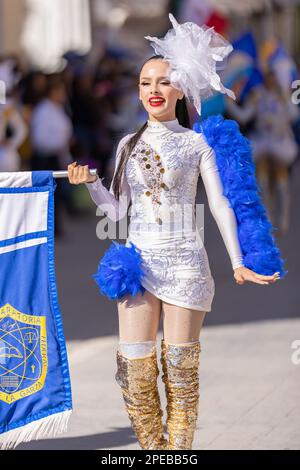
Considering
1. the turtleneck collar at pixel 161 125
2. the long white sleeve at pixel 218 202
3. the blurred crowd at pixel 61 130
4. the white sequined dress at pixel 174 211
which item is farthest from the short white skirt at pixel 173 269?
the blurred crowd at pixel 61 130

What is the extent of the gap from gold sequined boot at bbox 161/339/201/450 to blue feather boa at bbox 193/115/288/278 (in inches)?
17.2

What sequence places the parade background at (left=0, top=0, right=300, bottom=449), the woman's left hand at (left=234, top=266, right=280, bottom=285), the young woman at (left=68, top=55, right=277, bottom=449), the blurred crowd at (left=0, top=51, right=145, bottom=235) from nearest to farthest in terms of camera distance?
the woman's left hand at (left=234, top=266, right=280, bottom=285), the young woman at (left=68, top=55, right=277, bottom=449), the parade background at (left=0, top=0, right=300, bottom=449), the blurred crowd at (left=0, top=51, right=145, bottom=235)

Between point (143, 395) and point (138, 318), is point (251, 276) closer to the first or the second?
point (138, 318)

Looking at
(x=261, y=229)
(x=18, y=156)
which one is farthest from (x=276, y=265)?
(x=18, y=156)

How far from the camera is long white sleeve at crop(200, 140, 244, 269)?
5020mm

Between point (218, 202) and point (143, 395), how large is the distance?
2.70ft

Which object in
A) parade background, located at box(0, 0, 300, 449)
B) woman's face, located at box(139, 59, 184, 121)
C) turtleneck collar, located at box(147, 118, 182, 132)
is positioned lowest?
parade background, located at box(0, 0, 300, 449)

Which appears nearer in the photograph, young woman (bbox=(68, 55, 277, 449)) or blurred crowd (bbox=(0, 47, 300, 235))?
young woman (bbox=(68, 55, 277, 449))

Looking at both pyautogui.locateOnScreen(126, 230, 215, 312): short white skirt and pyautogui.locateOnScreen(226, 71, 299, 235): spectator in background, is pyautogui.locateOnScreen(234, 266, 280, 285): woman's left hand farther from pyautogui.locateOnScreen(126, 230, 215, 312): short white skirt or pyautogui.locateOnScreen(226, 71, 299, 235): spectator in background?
pyautogui.locateOnScreen(226, 71, 299, 235): spectator in background

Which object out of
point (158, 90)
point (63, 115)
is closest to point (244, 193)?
point (158, 90)

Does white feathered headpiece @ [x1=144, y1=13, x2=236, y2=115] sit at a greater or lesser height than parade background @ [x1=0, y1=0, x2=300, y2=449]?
greater

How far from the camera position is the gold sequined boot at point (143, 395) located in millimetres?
5012

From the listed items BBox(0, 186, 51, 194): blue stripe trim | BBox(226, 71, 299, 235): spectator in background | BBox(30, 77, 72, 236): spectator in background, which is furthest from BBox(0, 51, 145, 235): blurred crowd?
BBox(0, 186, 51, 194): blue stripe trim

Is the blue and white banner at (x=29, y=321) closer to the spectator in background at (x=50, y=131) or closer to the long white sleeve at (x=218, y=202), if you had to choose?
the long white sleeve at (x=218, y=202)
